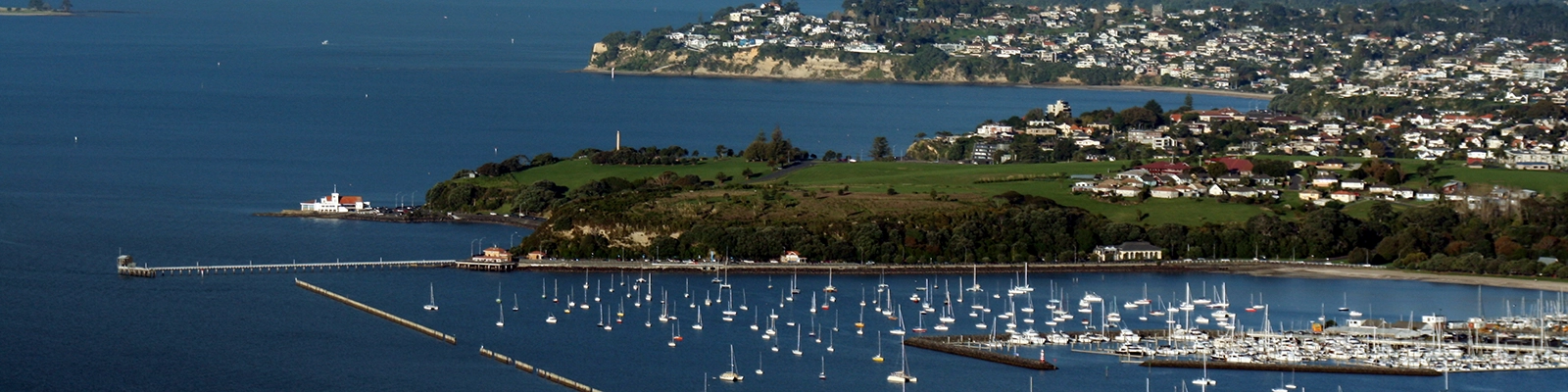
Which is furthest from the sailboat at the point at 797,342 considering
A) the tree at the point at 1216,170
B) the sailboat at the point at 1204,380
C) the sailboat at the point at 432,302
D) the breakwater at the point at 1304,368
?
the tree at the point at 1216,170

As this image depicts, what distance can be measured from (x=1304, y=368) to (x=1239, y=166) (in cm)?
2794

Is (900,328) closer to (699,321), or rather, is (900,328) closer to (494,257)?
(699,321)

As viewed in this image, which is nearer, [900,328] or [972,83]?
[900,328]

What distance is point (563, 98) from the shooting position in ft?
350

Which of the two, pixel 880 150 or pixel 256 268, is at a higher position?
pixel 880 150

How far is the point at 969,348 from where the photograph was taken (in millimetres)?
40031

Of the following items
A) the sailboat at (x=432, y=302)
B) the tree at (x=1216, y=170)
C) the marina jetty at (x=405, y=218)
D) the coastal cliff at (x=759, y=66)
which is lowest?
the sailboat at (x=432, y=302)

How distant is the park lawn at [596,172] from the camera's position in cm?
6391

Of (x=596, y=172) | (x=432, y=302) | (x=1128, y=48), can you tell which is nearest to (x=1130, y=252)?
(x=432, y=302)

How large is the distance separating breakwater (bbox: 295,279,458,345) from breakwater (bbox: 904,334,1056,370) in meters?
7.31

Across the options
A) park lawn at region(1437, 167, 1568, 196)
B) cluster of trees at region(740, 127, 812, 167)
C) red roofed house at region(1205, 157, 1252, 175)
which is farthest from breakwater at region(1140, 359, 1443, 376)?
cluster of trees at region(740, 127, 812, 167)

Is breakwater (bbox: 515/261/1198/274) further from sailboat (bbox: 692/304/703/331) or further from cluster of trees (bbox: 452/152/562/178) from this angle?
cluster of trees (bbox: 452/152/562/178)

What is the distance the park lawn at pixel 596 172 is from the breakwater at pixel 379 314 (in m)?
16.4

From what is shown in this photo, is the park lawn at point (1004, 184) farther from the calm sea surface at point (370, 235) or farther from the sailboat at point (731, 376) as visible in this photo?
the sailboat at point (731, 376)
